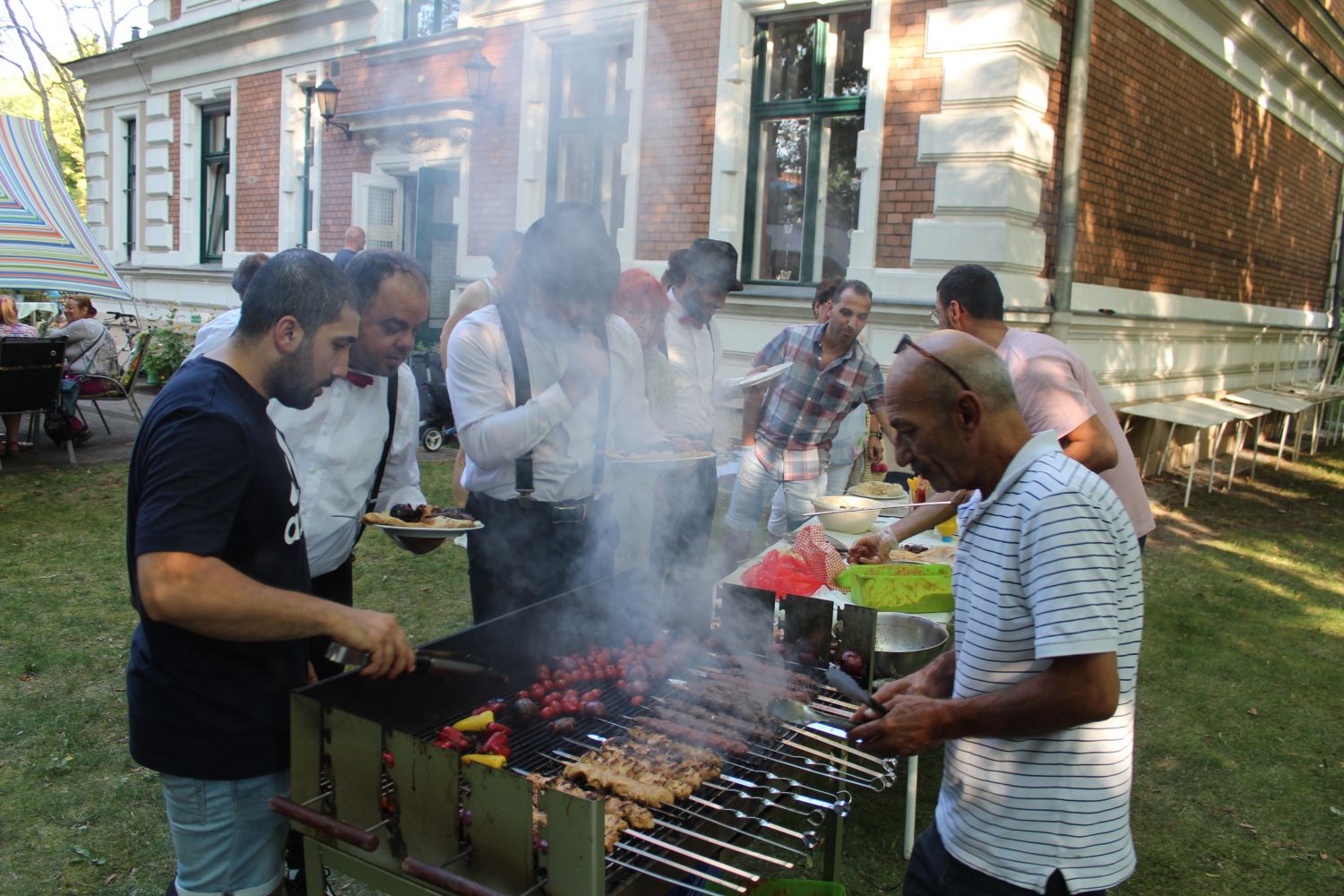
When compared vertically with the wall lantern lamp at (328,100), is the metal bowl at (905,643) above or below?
below

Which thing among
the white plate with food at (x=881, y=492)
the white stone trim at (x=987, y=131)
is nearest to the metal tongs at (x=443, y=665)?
the white plate with food at (x=881, y=492)

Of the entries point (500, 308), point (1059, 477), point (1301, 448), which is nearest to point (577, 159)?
point (500, 308)

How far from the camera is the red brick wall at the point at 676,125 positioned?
9.16 meters

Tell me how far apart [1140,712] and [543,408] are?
3.79 metres

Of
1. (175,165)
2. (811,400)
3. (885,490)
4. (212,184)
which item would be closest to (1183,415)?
(885,490)

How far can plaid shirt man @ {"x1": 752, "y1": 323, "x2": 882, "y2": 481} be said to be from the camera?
537 centimetres

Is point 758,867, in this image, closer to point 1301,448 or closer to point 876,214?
point 876,214

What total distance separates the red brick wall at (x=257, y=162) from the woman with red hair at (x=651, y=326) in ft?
35.2

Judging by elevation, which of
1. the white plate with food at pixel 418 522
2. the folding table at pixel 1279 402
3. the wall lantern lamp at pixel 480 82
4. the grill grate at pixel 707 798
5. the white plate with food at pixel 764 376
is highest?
the wall lantern lamp at pixel 480 82

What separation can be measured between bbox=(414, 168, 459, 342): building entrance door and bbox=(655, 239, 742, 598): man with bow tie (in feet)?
21.3

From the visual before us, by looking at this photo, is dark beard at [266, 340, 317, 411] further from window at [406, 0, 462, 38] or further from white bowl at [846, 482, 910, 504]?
window at [406, 0, 462, 38]

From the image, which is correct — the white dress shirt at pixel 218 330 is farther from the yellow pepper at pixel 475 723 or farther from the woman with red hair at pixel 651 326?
the woman with red hair at pixel 651 326

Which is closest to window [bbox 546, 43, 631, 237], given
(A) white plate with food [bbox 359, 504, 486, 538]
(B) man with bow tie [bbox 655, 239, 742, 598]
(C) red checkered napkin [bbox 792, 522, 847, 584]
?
(B) man with bow tie [bbox 655, 239, 742, 598]

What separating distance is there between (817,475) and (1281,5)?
11.2 metres
